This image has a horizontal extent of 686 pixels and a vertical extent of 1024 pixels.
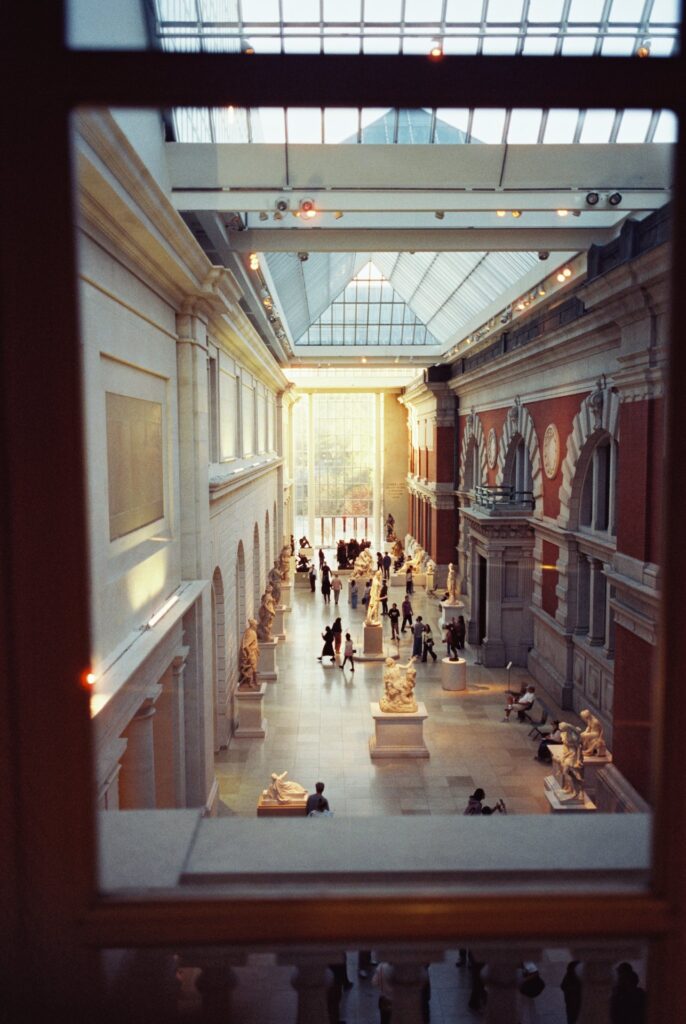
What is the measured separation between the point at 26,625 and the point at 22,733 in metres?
0.24

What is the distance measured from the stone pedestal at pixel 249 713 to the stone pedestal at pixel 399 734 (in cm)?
244

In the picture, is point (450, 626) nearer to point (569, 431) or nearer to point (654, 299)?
point (569, 431)

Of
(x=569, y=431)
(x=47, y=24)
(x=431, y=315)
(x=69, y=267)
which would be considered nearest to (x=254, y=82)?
(x=47, y=24)

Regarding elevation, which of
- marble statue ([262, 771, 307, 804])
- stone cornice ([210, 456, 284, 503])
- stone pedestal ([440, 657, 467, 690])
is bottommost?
stone pedestal ([440, 657, 467, 690])

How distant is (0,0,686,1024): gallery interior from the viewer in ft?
5.92

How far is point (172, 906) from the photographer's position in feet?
5.96

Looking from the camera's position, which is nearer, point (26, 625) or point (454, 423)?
point (26, 625)

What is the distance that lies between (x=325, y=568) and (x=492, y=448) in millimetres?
9377

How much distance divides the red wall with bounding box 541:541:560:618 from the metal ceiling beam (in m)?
7.05

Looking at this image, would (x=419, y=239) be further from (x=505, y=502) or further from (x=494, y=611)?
(x=494, y=611)

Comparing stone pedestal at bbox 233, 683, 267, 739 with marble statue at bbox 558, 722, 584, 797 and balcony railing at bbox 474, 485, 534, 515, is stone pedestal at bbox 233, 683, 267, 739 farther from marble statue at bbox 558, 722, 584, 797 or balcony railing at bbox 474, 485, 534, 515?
balcony railing at bbox 474, 485, 534, 515

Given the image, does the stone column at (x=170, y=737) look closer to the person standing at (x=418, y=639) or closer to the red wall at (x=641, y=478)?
the red wall at (x=641, y=478)

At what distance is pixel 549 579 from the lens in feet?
61.9

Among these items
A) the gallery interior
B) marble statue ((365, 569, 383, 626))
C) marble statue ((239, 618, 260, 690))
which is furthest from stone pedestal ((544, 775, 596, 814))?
marble statue ((365, 569, 383, 626))
